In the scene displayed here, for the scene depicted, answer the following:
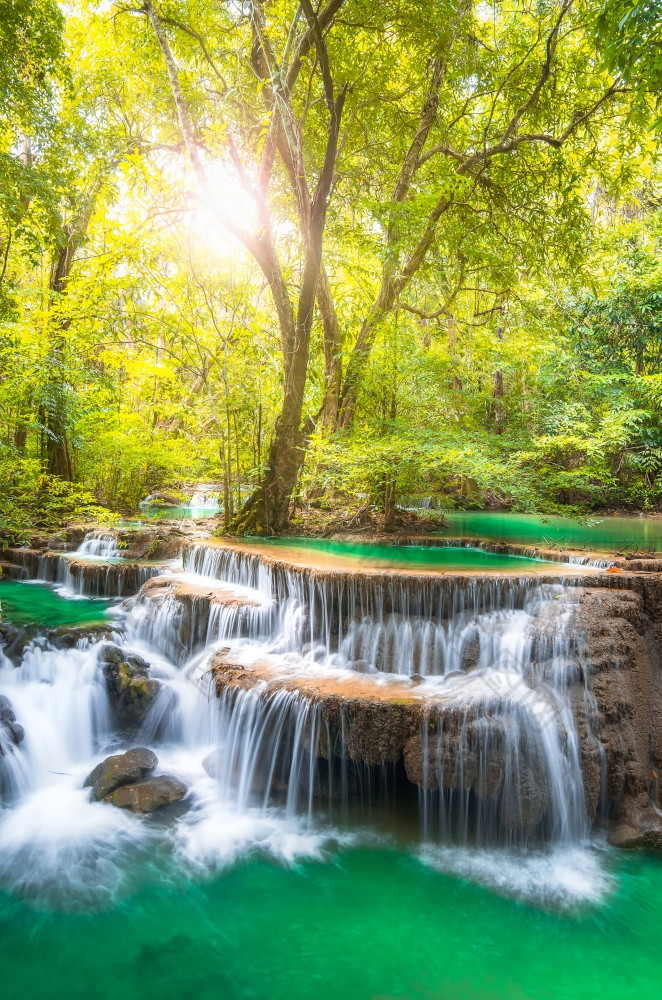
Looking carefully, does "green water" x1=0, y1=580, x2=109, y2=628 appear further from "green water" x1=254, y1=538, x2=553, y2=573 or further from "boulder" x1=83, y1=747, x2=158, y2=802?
"green water" x1=254, y1=538, x2=553, y2=573

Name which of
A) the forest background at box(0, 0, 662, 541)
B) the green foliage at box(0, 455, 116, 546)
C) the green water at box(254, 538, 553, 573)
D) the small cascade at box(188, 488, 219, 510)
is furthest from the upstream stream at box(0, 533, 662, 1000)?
the small cascade at box(188, 488, 219, 510)

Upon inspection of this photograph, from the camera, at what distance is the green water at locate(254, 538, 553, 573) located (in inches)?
304

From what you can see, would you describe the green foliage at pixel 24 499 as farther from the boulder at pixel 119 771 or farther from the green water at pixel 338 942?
the green water at pixel 338 942

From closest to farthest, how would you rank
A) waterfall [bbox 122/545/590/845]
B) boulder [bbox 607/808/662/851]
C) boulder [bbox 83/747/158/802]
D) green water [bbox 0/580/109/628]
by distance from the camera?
boulder [bbox 607/808/662/851]
waterfall [bbox 122/545/590/845]
boulder [bbox 83/747/158/802]
green water [bbox 0/580/109/628]

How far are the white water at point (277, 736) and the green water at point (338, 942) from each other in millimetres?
227

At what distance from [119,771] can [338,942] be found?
259 centimetres

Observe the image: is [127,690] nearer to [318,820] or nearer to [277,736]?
[277,736]

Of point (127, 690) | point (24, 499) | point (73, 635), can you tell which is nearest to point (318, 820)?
point (127, 690)

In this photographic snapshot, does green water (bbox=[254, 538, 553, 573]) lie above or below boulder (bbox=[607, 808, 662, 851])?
above

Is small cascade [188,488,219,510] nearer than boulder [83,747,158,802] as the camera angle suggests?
No

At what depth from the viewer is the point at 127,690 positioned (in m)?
6.40

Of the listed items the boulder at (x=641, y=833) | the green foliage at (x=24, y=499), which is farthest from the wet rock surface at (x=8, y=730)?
the boulder at (x=641, y=833)

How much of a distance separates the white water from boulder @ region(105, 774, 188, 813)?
104 millimetres

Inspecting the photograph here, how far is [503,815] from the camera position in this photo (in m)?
4.72
